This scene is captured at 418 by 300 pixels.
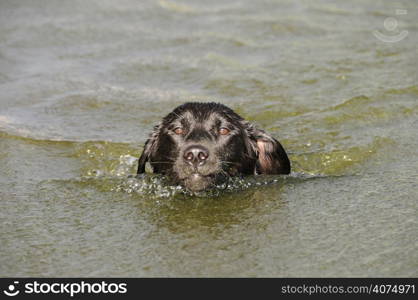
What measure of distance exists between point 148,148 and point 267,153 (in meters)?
1.12

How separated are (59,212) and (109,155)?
1.85 meters

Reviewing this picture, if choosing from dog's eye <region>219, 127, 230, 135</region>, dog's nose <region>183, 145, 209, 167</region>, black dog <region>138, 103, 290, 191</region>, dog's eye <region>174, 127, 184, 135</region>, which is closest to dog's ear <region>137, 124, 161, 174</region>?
black dog <region>138, 103, 290, 191</region>

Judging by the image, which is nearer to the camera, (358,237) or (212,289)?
(212,289)

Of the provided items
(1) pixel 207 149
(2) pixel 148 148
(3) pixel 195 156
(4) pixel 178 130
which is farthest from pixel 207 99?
(3) pixel 195 156

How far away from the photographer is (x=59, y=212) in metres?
5.41

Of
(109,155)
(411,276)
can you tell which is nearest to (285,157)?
(109,155)

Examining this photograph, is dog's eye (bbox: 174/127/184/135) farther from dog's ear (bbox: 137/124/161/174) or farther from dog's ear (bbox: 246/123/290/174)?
dog's ear (bbox: 246/123/290/174)

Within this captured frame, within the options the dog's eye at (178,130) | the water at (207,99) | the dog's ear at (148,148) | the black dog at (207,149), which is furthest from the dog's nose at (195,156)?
the dog's ear at (148,148)

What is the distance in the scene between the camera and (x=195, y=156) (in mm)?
5625

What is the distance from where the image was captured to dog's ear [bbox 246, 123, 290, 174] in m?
6.48

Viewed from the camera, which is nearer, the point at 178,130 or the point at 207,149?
the point at 207,149

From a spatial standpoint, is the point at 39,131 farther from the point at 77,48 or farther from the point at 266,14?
the point at 266,14

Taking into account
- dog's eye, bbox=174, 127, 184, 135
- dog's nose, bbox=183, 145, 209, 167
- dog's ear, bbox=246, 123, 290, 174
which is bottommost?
dog's nose, bbox=183, 145, 209, 167

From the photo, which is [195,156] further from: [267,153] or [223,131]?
[267,153]
